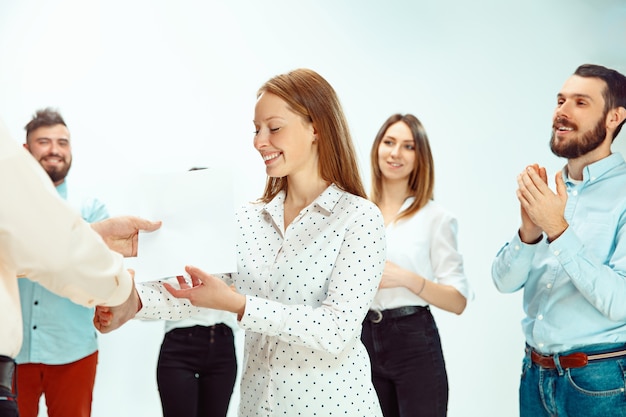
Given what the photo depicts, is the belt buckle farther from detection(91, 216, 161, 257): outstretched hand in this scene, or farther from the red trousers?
the red trousers

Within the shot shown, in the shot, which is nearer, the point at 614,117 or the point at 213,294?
the point at 213,294

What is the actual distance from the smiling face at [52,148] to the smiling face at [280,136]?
2051 mm

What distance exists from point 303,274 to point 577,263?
0.94 meters

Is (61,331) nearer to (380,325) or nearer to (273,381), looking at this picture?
(380,325)

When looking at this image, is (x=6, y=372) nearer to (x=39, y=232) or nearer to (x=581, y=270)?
(x=39, y=232)

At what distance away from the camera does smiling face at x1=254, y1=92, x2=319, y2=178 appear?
1.84 meters

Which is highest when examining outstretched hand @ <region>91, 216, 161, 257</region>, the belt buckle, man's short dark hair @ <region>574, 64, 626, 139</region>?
man's short dark hair @ <region>574, 64, 626, 139</region>

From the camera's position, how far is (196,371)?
3.51 m

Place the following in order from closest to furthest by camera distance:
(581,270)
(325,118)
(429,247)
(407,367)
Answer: (325,118) < (581,270) < (407,367) < (429,247)

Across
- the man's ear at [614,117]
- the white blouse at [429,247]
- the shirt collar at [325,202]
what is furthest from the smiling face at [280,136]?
the white blouse at [429,247]

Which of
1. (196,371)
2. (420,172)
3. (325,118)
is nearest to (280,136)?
(325,118)

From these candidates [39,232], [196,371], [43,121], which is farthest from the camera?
[43,121]

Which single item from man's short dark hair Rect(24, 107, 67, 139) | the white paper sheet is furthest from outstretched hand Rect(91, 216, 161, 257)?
man's short dark hair Rect(24, 107, 67, 139)

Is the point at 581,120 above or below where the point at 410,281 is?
above
